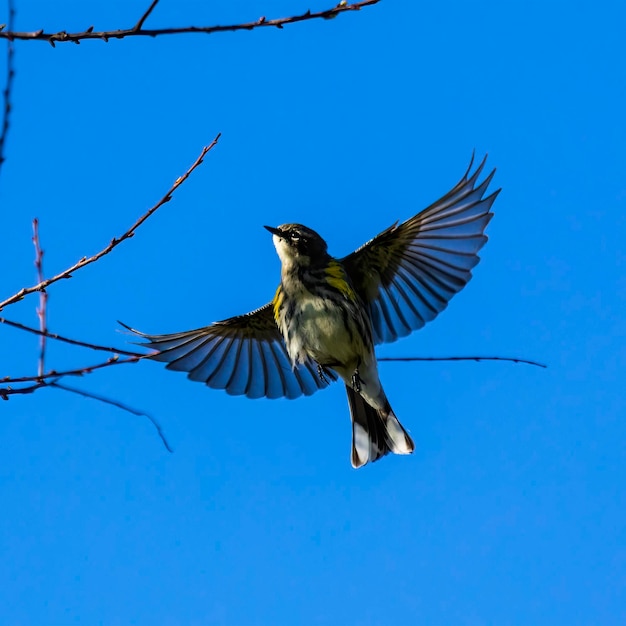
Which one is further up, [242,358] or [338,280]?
[242,358]

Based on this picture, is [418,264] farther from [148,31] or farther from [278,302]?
[148,31]

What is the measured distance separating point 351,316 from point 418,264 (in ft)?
3.68

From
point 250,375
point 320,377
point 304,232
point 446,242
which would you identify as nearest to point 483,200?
point 446,242

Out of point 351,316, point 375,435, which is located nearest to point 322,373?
point 351,316

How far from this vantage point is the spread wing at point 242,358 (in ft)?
30.0

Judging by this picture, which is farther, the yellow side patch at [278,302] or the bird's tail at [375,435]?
the bird's tail at [375,435]

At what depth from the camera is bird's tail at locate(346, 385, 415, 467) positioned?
341 inches

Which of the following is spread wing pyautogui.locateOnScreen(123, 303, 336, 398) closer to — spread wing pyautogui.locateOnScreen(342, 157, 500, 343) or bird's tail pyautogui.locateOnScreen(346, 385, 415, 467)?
bird's tail pyautogui.locateOnScreen(346, 385, 415, 467)

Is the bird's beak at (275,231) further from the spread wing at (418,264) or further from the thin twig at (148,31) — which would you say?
the thin twig at (148,31)

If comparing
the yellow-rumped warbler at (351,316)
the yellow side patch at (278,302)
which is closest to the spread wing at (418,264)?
the yellow-rumped warbler at (351,316)

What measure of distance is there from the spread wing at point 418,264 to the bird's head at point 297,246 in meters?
0.45

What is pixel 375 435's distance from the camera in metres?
8.81

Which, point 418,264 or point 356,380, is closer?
point 356,380

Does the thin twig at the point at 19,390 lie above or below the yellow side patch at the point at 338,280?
below
